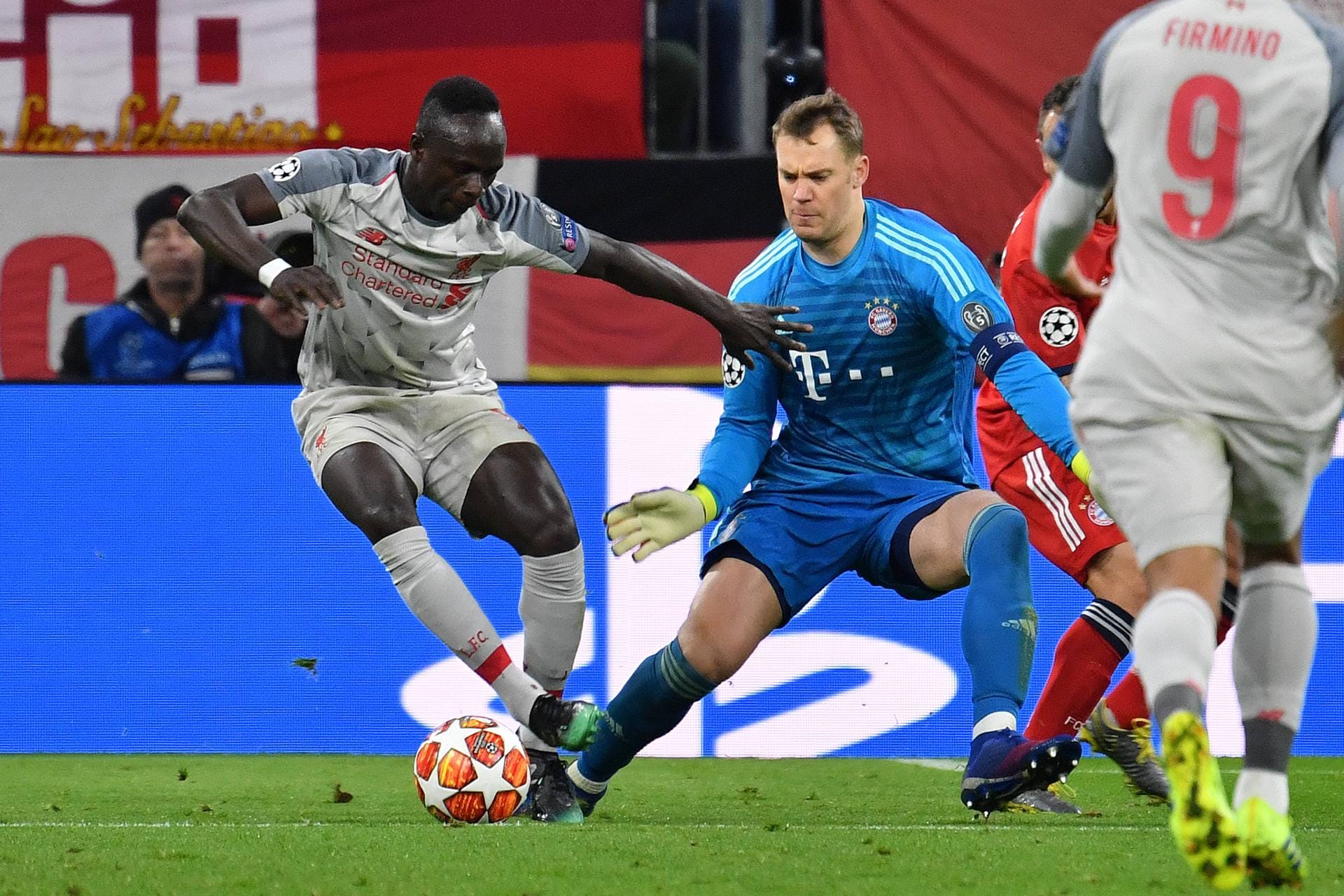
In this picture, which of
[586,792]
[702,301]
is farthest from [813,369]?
[586,792]

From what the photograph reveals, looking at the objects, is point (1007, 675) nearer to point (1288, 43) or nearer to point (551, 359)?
point (1288, 43)

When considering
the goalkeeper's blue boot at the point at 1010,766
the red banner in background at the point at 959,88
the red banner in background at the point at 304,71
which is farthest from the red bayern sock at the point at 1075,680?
the red banner in background at the point at 304,71

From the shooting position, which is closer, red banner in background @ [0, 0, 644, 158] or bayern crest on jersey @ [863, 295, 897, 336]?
bayern crest on jersey @ [863, 295, 897, 336]

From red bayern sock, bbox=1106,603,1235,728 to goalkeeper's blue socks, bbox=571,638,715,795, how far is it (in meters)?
1.17

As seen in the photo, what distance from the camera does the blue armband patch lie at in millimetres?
4504

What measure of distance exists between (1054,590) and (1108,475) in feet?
12.8

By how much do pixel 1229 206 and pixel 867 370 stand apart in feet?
6.35

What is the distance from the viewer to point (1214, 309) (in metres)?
3.01

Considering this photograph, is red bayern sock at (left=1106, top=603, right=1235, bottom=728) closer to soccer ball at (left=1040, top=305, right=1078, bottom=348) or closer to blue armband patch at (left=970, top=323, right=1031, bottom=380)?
soccer ball at (left=1040, top=305, right=1078, bottom=348)

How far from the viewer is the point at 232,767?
6430 millimetres

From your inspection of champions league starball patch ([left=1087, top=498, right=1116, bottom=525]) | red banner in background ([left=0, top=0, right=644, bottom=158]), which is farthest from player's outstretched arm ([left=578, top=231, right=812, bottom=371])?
red banner in background ([left=0, top=0, right=644, bottom=158])

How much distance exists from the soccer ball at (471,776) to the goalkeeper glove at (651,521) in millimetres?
708

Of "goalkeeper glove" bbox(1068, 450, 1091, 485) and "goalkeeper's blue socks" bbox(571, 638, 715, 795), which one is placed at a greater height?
"goalkeeper glove" bbox(1068, 450, 1091, 485)

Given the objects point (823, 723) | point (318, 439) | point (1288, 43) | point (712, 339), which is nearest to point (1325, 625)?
point (823, 723)
